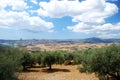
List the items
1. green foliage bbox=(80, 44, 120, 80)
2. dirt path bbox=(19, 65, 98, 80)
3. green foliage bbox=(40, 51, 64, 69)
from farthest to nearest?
green foliage bbox=(40, 51, 64, 69) < dirt path bbox=(19, 65, 98, 80) < green foliage bbox=(80, 44, 120, 80)

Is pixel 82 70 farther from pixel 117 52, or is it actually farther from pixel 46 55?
pixel 46 55

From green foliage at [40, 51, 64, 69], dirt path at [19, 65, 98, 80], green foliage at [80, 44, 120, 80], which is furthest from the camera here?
green foliage at [40, 51, 64, 69]

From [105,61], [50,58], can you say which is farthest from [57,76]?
[50,58]

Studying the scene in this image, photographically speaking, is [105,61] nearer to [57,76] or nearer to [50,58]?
[57,76]

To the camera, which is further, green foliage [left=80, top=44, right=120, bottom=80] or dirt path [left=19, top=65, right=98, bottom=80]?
dirt path [left=19, top=65, right=98, bottom=80]

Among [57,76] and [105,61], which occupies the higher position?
[105,61]

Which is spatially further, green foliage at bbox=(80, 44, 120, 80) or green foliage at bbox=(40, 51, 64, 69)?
green foliage at bbox=(40, 51, 64, 69)

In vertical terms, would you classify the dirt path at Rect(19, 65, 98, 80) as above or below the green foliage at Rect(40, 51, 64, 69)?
below

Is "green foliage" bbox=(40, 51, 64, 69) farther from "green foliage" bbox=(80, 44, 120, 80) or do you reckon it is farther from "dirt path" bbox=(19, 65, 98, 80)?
"green foliage" bbox=(80, 44, 120, 80)

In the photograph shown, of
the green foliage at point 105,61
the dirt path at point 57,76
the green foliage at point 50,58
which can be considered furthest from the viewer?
the green foliage at point 50,58

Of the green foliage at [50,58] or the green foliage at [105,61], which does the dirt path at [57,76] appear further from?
the green foliage at [50,58]

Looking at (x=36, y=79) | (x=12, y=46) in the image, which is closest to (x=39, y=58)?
(x=36, y=79)

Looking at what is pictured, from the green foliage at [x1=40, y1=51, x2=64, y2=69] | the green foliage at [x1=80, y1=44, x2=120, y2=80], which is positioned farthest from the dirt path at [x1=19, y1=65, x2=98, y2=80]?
the green foliage at [x1=40, y1=51, x2=64, y2=69]

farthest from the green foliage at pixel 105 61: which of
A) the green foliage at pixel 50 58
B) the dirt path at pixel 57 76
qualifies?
the green foliage at pixel 50 58
